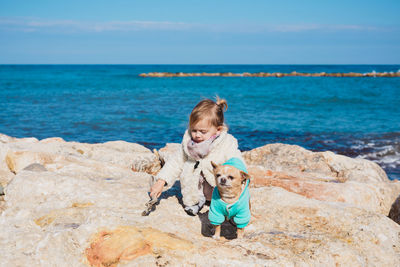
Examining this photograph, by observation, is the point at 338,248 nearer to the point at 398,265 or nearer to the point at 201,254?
the point at 398,265

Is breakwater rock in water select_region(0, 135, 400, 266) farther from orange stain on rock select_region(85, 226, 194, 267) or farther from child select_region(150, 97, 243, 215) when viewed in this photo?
child select_region(150, 97, 243, 215)

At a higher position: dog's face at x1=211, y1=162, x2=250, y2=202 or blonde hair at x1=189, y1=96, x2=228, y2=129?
blonde hair at x1=189, y1=96, x2=228, y2=129

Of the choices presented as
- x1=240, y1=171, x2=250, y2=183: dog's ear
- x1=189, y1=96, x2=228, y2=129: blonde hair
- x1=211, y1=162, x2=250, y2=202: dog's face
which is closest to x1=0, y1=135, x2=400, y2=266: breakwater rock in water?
x1=211, y1=162, x2=250, y2=202: dog's face

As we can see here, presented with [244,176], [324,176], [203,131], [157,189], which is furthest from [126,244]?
[324,176]

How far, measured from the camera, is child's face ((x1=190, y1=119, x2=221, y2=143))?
3.49 meters

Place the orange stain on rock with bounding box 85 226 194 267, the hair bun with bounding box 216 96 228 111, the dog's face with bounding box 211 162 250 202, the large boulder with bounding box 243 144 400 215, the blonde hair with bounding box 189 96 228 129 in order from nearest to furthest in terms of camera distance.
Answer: the orange stain on rock with bounding box 85 226 194 267 → the dog's face with bounding box 211 162 250 202 → the blonde hair with bounding box 189 96 228 129 → the hair bun with bounding box 216 96 228 111 → the large boulder with bounding box 243 144 400 215

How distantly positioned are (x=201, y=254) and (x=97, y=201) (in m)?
1.66

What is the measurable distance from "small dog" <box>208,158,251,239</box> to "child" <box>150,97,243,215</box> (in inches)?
17.7

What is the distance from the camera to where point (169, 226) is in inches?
129

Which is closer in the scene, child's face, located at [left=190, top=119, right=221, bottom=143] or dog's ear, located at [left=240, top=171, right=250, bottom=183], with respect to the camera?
dog's ear, located at [left=240, top=171, right=250, bottom=183]

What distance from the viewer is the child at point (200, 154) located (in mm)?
3490

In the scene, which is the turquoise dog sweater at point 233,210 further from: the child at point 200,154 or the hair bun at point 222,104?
the hair bun at point 222,104

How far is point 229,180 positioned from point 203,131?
0.74 m

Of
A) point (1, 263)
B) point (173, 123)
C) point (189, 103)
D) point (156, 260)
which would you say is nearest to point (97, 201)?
point (1, 263)
